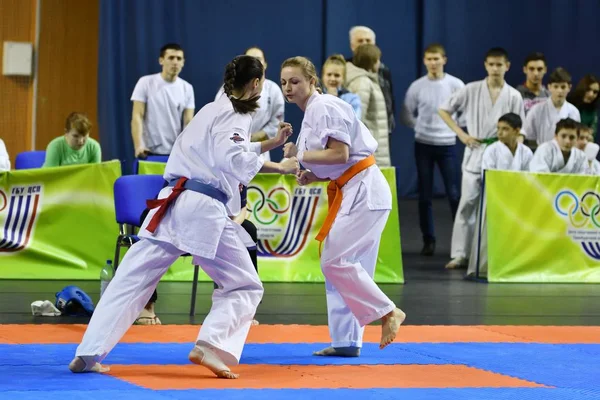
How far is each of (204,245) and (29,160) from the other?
5265 mm

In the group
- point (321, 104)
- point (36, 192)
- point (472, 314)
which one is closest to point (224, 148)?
point (321, 104)

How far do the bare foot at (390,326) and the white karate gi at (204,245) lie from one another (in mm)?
682

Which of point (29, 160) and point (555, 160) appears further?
point (29, 160)

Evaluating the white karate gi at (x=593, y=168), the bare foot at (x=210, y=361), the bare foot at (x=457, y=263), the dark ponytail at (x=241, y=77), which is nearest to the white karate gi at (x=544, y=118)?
the white karate gi at (x=593, y=168)

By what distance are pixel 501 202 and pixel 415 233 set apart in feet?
11.5

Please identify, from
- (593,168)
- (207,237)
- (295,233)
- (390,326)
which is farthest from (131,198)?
(593,168)

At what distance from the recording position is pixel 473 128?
9.62 m

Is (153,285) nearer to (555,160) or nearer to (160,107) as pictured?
→ (160,107)

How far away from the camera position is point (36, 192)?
324 inches

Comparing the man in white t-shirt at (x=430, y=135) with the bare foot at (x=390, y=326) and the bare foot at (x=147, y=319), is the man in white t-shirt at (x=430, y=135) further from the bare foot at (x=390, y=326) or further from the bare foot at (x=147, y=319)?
the bare foot at (x=390, y=326)

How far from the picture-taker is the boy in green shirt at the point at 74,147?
8.70 metres

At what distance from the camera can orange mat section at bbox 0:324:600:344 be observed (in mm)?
5773

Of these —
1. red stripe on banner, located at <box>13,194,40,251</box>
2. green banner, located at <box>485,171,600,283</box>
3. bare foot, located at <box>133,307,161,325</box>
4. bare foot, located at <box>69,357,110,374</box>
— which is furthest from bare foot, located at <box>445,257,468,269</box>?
bare foot, located at <box>69,357,110,374</box>

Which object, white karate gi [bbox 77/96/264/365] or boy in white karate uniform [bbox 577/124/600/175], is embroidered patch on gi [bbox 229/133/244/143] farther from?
boy in white karate uniform [bbox 577/124/600/175]
